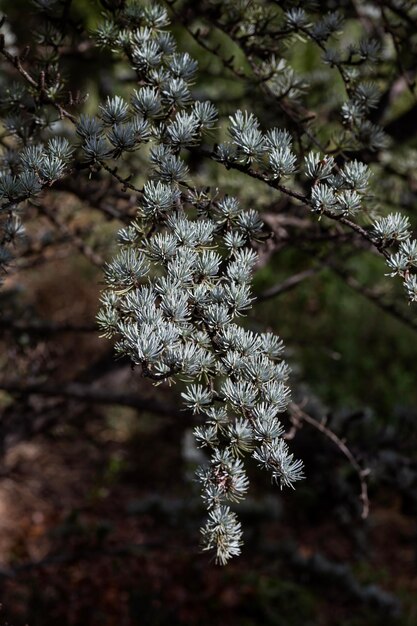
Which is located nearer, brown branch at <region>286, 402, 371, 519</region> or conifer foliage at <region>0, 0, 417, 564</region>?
conifer foliage at <region>0, 0, 417, 564</region>

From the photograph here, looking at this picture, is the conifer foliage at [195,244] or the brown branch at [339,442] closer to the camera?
the conifer foliage at [195,244]

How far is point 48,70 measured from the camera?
5.58ft

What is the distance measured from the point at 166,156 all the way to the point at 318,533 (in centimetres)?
419

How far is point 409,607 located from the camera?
3.92 meters

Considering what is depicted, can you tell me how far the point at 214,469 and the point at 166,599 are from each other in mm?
2838

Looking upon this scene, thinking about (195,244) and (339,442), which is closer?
(195,244)

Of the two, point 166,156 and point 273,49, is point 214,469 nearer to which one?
point 166,156

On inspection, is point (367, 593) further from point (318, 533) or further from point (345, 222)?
point (345, 222)

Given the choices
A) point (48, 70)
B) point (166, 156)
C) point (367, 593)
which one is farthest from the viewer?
point (367, 593)

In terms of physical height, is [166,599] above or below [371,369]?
below

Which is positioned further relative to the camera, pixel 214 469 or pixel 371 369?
pixel 371 369

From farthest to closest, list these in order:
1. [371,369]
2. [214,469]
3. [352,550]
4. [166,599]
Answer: [371,369]
[352,550]
[166,599]
[214,469]

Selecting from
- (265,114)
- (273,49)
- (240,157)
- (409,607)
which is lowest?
(240,157)

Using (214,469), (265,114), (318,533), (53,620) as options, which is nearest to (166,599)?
(53,620)
